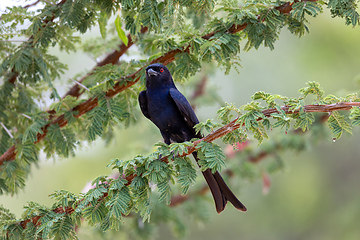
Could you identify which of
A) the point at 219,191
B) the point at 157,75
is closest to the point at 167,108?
the point at 157,75

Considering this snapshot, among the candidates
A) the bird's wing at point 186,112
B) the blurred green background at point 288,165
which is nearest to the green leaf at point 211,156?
the bird's wing at point 186,112

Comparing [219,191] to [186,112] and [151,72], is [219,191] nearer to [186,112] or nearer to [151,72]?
[186,112]

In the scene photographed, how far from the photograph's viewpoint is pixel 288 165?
28.4 feet

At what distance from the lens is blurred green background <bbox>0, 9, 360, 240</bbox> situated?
8.67 m

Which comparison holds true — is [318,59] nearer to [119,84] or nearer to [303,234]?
[303,234]

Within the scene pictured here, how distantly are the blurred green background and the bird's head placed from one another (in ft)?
14.9

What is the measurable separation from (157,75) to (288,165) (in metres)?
5.74

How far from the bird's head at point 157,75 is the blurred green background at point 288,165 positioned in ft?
14.9

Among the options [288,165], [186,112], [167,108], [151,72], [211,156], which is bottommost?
[211,156]

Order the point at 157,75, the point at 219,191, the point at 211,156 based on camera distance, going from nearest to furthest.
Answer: the point at 211,156 → the point at 219,191 → the point at 157,75

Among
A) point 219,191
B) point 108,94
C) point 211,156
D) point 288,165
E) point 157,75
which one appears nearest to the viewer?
point 211,156

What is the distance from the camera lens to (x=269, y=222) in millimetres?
10234

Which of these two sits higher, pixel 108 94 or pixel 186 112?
pixel 108 94

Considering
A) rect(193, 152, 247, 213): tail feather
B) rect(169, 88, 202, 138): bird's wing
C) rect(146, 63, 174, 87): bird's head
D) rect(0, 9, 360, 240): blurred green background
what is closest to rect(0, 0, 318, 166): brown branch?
rect(146, 63, 174, 87): bird's head
